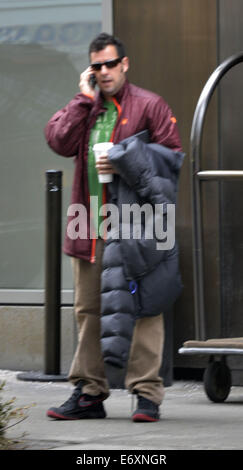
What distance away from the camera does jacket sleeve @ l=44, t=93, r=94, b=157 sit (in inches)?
247

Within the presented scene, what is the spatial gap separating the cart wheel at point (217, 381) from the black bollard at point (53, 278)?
1277 mm

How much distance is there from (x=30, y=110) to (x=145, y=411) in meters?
2.97

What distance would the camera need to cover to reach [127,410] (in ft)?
22.0

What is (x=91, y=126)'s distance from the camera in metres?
6.32

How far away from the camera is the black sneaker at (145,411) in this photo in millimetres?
6152

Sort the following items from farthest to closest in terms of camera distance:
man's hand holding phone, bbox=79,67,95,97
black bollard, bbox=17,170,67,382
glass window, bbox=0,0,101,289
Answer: glass window, bbox=0,0,101,289
black bollard, bbox=17,170,67,382
man's hand holding phone, bbox=79,67,95,97

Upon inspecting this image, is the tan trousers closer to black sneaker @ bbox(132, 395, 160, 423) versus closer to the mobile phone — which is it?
black sneaker @ bbox(132, 395, 160, 423)

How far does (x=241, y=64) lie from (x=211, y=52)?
8.1 inches

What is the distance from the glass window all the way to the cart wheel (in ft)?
5.72

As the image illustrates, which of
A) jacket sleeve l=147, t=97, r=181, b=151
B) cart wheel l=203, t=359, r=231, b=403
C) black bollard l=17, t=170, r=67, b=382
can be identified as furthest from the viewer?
black bollard l=17, t=170, r=67, b=382

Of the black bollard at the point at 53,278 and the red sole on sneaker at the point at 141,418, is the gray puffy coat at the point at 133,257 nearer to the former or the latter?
the red sole on sneaker at the point at 141,418

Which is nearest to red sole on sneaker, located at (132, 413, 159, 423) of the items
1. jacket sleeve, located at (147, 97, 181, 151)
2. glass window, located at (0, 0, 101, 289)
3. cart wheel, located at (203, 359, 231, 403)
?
cart wheel, located at (203, 359, 231, 403)

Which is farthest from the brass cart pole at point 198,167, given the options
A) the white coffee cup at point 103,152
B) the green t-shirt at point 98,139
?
the white coffee cup at point 103,152
